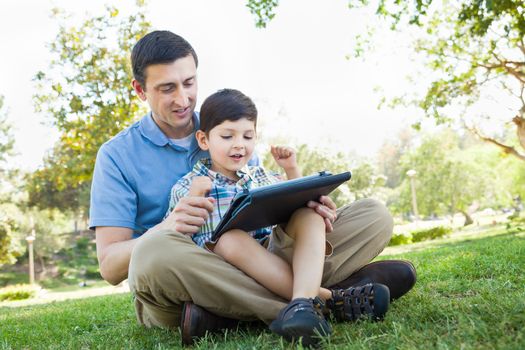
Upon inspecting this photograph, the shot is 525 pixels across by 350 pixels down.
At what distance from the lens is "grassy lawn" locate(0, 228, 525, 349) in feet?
5.57

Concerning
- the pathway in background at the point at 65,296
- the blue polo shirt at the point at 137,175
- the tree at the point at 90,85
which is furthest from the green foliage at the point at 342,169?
the blue polo shirt at the point at 137,175

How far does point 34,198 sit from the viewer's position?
2795cm

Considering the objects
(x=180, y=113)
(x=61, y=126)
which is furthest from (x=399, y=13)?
(x=61, y=126)

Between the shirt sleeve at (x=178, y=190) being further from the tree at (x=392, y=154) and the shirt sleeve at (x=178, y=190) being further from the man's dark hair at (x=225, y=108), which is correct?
the tree at (x=392, y=154)

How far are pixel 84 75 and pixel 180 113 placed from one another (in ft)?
32.5

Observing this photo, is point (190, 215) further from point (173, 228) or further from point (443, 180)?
point (443, 180)

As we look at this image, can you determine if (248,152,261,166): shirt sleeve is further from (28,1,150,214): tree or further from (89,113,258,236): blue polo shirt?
(28,1,150,214): tree

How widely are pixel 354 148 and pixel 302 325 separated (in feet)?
94.4

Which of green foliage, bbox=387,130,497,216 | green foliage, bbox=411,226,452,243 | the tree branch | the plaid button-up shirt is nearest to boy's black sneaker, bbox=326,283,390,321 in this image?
the plaid button-up shirt

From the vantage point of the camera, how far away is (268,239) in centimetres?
275

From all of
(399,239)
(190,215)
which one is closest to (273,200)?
(190,215)

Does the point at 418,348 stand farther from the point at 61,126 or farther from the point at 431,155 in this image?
the point at 431,155

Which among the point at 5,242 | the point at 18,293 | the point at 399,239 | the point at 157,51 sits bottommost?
the point at 5,242

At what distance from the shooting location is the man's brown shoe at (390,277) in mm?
2695
